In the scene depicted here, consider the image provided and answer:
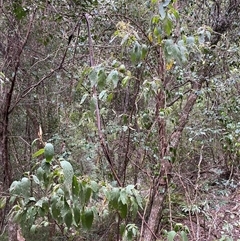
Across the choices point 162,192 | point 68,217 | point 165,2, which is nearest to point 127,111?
point 162,192

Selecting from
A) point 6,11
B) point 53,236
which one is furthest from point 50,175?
point 53,236

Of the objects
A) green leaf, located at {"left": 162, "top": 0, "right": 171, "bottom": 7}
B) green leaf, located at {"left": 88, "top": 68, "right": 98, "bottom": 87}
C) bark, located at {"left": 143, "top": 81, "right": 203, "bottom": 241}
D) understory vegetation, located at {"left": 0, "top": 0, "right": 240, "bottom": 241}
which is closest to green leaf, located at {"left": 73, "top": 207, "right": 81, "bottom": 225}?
green leaf, located at {"left": 88, "top": 68, "right": 98, "bottom": 87}

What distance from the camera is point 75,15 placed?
9.43 feet

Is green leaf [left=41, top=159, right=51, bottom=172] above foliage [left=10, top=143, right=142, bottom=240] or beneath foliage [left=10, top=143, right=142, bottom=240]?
above

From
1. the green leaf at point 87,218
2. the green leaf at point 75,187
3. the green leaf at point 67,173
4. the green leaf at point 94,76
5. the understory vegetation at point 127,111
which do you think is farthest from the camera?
the understory vegetation at point 127,111

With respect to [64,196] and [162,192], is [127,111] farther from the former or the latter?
[64,196]

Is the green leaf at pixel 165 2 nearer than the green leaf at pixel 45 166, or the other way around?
the green leaf at pixel 45 166

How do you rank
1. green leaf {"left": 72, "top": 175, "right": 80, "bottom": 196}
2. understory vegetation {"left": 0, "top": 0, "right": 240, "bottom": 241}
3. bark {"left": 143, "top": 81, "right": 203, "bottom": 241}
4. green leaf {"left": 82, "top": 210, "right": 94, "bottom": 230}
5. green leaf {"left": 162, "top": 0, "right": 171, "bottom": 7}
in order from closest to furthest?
green leaf {"left": 72, "top": 175, "right": 80, "bottom": 196} → green leaf {"left": 82, "top": 210, "right": 94, "bottom": 230} → green leaf {"left": 162, "top": 0, "right": 171, "bottom": 7} → understory vegetation {"left": 0, "top": 0, "right": 240, "bottom": 241} → bark {"left": 143, "top": 81, "right": 203, "bottom": 241}

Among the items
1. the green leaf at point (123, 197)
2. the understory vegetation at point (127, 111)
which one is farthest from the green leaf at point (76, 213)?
the understory vegetation at point (127, 111)

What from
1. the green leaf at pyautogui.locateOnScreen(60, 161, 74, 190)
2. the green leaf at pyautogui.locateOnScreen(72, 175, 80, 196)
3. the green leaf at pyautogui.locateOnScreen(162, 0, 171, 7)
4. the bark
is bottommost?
the bark

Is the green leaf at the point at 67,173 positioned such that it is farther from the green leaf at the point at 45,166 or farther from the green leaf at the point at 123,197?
the green leaf at the point at 123,197

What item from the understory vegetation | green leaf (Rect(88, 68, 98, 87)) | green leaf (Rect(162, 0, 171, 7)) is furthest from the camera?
the understory vegetation

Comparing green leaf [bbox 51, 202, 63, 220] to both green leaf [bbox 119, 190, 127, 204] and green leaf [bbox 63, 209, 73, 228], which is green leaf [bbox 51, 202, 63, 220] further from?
green leaf [bbox 119, 190, 127, 204]

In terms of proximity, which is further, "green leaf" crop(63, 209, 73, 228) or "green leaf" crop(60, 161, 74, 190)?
"green leaf" crop(63, 209, 73, 228)
